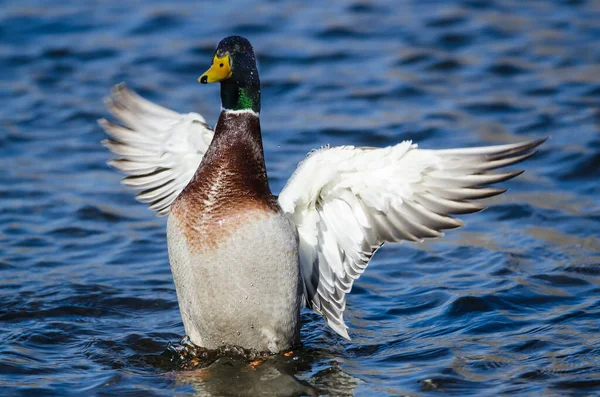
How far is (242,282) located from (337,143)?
4574mm

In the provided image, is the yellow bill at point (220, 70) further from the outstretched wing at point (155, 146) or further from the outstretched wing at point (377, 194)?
the outstretched wing at point (155, 146)

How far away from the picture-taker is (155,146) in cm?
742

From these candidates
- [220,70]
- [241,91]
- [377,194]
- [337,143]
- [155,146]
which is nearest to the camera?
[377,194]

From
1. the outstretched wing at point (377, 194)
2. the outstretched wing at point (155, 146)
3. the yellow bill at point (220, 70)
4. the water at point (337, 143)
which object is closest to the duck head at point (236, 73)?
the yellow bill at point (220, 70)

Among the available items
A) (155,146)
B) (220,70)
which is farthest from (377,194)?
(155,146)

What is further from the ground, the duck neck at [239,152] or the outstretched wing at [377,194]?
the duck neck at [239,152]

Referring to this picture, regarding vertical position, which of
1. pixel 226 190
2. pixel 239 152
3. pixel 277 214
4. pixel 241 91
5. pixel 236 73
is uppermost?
pixel 236 73

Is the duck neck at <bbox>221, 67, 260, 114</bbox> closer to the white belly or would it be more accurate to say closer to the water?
the white belly

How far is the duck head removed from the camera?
5.97m

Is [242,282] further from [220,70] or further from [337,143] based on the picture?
[337,143]

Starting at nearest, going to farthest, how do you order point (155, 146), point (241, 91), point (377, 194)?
point (377, 194) → point (241, 91) → point (155, 146)

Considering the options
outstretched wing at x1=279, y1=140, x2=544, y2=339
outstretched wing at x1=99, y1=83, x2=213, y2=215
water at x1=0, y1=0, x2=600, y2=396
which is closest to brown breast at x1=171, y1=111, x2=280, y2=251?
outstretched wing at x1=279, y1=140, x2=544, y2=339

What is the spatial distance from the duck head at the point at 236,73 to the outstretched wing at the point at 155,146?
100 cm

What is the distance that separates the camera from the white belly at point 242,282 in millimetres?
5844
